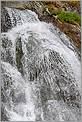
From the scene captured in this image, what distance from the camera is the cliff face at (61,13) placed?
3.62 meters

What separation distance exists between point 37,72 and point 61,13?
2.11 ft

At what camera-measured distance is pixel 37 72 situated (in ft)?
11.5

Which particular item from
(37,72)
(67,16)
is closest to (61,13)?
(67,16)

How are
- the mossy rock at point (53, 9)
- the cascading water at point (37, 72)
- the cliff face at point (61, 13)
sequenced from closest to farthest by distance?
the cascading water at point (37, 72), the cliff face at point (61, 13), the mossy rock at point (53, 9)

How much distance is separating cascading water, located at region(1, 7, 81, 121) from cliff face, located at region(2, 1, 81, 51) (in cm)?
6

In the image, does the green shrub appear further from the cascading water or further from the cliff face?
the cascading water

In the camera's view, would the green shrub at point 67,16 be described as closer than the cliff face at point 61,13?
No

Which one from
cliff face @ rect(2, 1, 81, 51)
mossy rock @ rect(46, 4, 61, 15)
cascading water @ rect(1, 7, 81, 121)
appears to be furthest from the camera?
mossy rock @ rect(46, 4, 61, 15)

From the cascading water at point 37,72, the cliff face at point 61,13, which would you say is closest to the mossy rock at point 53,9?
the cliff face at point 61,13

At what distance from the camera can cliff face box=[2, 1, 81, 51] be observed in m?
3.62

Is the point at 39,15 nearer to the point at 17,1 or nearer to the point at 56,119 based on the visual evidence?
the point at 17,1

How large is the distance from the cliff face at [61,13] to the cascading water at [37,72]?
0.20 ft

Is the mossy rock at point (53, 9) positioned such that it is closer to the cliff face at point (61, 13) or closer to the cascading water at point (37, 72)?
the cliff face at point (61, 13)

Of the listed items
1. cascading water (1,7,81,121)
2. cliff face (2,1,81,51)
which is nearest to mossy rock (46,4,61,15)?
cliff face (2,1,81,51)
